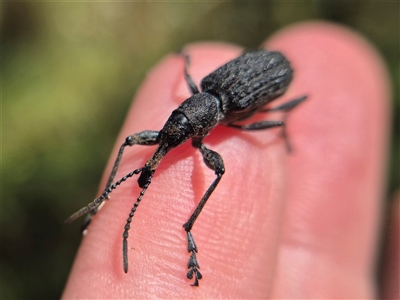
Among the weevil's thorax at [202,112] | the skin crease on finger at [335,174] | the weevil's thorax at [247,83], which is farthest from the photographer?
the skin crease on finger at [335,174]

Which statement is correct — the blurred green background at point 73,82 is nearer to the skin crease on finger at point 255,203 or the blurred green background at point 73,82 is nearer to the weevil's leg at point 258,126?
the skin crease on finger at point 255,203

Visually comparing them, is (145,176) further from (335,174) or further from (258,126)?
(335,174)

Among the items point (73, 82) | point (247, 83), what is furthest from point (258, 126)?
point (73, 82)

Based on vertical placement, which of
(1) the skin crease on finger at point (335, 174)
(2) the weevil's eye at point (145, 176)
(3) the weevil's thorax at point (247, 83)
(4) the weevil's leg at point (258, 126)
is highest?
(2) the weevil's eye at point (145, 176)

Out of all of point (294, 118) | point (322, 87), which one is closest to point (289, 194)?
point (294, 118)

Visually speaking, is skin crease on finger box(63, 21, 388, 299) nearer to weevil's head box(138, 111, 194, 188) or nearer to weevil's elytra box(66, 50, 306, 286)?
weevil's elytra box(66, 50, 306, 286)

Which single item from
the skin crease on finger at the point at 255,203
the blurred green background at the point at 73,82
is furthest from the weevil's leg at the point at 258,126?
the blurred green background at the point at 73,82

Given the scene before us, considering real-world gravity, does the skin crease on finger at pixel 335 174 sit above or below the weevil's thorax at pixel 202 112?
below

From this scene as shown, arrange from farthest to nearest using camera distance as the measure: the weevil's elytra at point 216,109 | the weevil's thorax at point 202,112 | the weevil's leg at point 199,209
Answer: the weevil's thorax at point 202,112, the weevil's elytra at point 216,109, the weevil's leg at point 199,209
